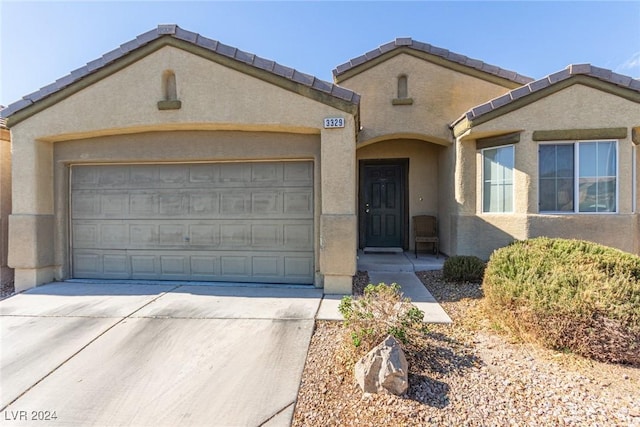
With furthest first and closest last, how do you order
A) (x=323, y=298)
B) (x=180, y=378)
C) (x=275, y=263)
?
(x=275, y=263) → (x=323, y=298) → (x=180, y=378)

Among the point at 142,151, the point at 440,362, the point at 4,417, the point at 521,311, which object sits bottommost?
the point at 4,417

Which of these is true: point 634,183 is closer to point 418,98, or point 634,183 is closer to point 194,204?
point 418,98

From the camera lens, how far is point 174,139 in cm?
585

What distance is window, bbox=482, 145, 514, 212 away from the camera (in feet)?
22.2

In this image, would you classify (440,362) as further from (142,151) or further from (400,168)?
(400,168)

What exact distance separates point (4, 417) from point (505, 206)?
845 cm

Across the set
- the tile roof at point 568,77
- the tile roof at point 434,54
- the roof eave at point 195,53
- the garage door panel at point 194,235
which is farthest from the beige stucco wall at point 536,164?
the garage door panel at point 194,235

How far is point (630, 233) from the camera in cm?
617

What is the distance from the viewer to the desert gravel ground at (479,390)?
242 centimetres

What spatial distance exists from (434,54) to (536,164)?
4.03 meters

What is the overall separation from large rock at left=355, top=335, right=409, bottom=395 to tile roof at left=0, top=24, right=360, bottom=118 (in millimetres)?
4060

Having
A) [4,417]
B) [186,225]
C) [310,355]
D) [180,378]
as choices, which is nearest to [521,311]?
[310,355]

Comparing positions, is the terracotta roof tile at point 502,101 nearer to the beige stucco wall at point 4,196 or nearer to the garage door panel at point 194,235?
the garage door panel at point 194,235

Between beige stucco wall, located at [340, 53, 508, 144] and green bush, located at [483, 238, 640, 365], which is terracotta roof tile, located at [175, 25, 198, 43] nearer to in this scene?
beige stucco wall, located at [340, 53, 508, 144]
